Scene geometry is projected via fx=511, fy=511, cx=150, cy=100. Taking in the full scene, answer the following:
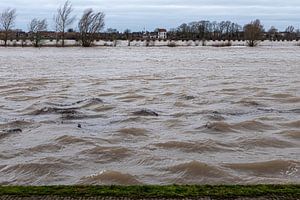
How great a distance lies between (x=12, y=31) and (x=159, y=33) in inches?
2138

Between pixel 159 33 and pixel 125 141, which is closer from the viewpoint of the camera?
pixel 125 141

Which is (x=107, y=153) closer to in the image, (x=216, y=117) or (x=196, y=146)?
(x=196, y=146)

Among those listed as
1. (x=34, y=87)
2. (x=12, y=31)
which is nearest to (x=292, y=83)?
(x=34, y=87)

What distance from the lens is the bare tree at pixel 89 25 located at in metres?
88.0

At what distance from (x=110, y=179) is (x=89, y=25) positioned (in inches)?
3316

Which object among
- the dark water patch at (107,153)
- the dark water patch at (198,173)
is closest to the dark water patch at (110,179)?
the dark water patch at (198,173)

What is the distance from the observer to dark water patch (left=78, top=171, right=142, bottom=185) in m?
7.66

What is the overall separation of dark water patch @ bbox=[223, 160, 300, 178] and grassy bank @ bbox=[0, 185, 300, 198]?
2.07m

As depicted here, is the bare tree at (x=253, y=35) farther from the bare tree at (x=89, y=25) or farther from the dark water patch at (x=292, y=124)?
the dark water patch at (x=292, y=124)

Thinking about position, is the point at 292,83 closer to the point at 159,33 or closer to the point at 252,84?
the point at 252,84

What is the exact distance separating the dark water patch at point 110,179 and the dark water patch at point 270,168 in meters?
1.74

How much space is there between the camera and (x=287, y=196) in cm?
571

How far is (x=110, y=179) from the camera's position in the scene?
25.6ft

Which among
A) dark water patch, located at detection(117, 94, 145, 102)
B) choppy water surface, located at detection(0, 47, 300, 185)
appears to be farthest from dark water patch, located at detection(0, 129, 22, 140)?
dark water patch, located at detection(117, 94, 145, 102)
